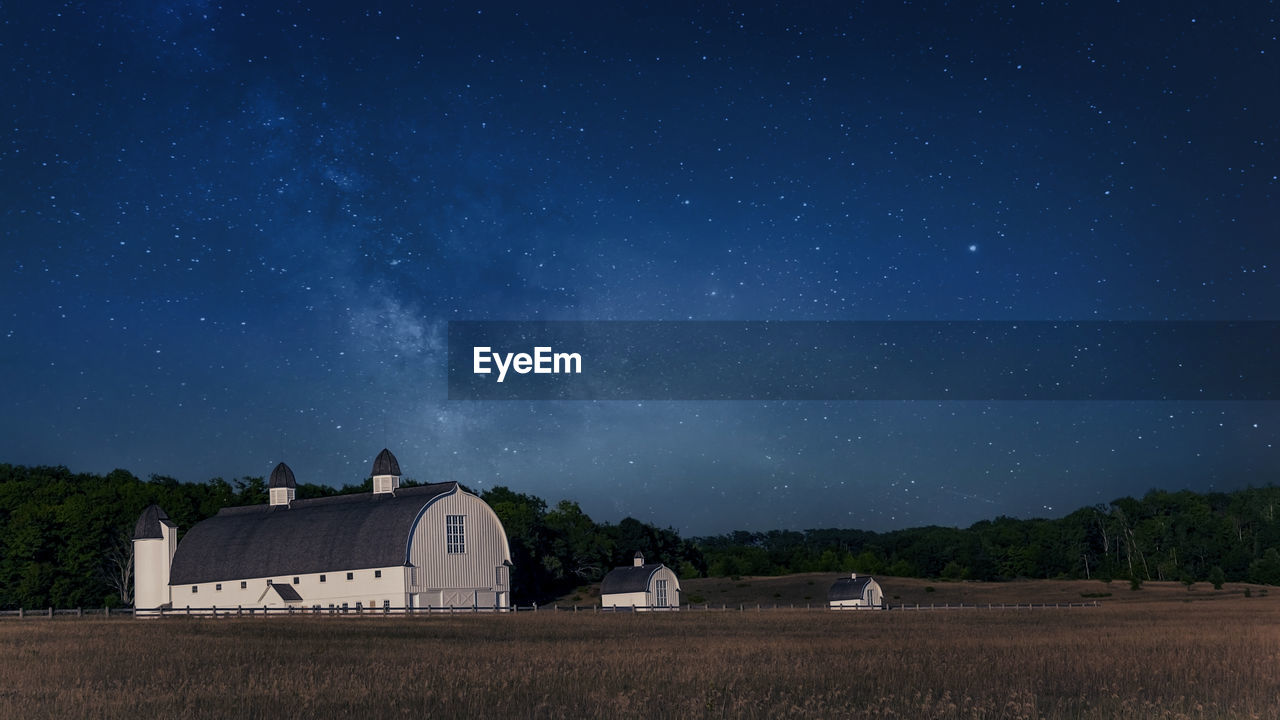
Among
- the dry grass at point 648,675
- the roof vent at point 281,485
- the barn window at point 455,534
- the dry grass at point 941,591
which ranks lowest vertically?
the dry grass at point 941,591

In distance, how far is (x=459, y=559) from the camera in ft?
253

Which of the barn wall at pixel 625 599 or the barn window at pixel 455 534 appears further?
the barn wall at pixel 625 599

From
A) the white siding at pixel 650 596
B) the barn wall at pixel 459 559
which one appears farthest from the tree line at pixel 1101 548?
the barn wall at pixel 459 559

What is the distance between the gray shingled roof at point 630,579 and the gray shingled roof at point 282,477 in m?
26.2

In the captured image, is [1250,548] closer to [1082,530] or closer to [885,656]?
[1082,530]

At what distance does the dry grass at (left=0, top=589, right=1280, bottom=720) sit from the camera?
18.7 m

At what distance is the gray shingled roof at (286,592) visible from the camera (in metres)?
76.7

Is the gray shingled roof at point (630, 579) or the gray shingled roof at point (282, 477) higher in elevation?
the gray shingled roof at point (282, 477)

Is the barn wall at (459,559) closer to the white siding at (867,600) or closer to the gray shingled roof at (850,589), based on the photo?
the white siding at (867,600)

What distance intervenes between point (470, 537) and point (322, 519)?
10365mm

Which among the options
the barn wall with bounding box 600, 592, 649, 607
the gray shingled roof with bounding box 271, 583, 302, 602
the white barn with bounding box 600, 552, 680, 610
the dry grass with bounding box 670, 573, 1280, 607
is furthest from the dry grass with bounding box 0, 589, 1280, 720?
the dry grass with bounding box 670, 573, 1280, 607

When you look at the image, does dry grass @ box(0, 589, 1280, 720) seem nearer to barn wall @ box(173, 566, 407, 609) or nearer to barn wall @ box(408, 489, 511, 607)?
barn wall @ box(173, 566, 407, 609)

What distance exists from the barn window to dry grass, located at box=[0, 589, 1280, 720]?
32892 mm

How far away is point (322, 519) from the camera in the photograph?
3137 inches
